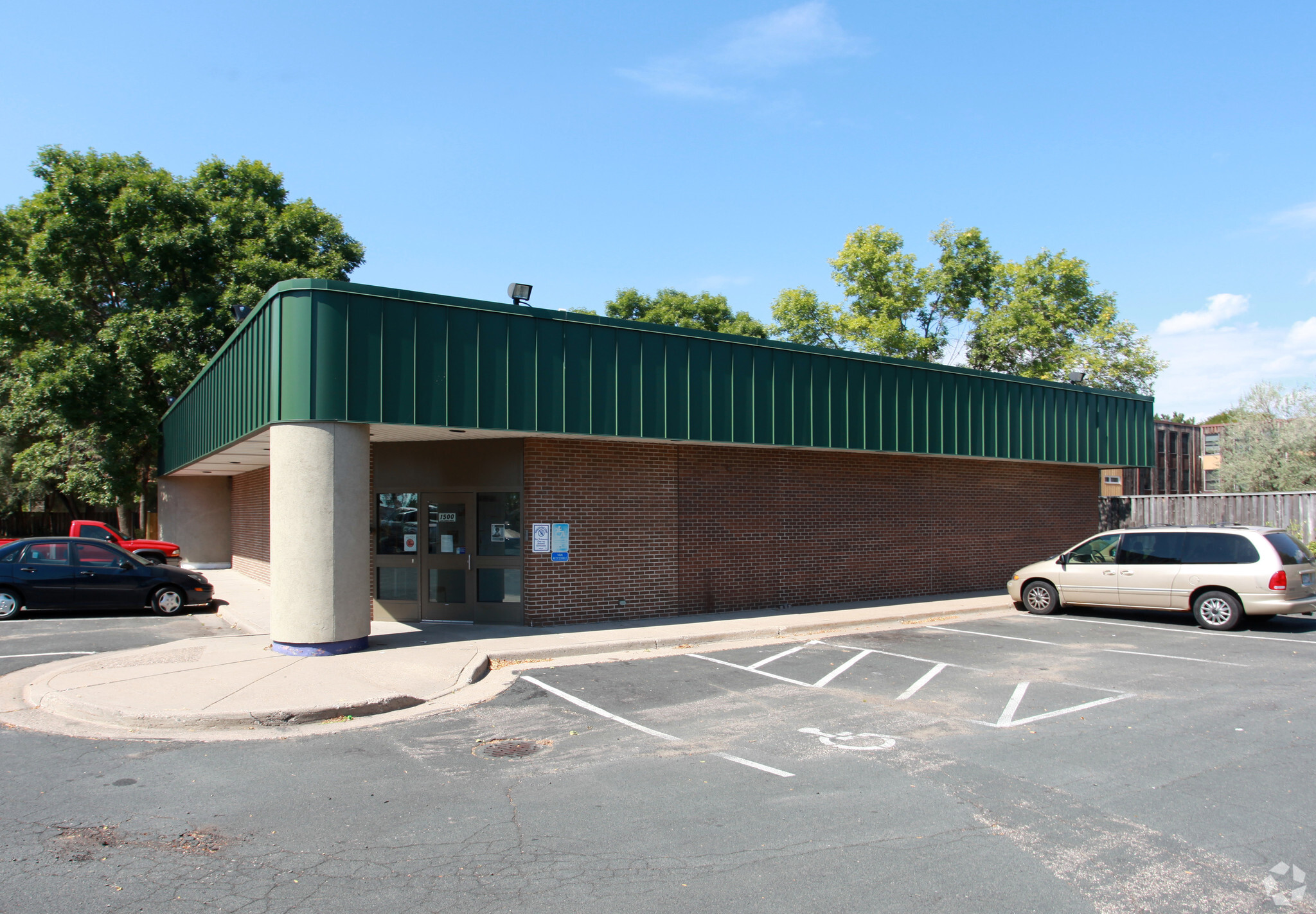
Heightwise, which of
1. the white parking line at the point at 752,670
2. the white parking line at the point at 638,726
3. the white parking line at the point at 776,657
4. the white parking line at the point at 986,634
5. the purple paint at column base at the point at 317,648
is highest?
the purple paint at column base at the point at 317,648

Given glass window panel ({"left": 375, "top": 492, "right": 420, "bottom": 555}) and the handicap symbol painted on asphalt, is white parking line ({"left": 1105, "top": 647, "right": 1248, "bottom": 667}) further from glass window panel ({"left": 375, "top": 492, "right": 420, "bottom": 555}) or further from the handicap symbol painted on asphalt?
glass window panel ({"left": 375, "top": 492, "right": 420, "bottom": 555})

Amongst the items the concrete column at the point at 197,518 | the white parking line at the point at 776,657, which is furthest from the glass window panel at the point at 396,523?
the concrete column at the point at 197,518

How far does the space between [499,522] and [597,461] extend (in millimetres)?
1891

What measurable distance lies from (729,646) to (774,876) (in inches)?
314

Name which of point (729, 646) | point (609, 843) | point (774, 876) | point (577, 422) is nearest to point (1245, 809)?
point (774, 876)

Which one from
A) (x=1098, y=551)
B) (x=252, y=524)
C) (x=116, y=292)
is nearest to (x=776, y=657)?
(x=1098, y=551)

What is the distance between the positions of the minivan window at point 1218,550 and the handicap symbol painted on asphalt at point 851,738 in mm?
9842

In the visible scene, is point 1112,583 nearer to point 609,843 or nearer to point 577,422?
A: point 577,422

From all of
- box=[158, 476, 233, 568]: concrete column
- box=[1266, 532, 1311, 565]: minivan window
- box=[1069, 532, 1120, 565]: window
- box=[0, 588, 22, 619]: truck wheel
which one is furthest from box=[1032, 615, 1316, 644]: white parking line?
box=[158, 476, 233, 568]: concrete column

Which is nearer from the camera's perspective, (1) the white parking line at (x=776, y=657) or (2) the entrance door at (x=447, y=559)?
(1) the white parking line at (x=776, y=657)

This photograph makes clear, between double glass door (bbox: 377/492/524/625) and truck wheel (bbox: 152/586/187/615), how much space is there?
4452 mm

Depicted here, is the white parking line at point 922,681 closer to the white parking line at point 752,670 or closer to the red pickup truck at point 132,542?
the white parking line at point 752,670

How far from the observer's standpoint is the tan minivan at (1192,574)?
45.6 ft

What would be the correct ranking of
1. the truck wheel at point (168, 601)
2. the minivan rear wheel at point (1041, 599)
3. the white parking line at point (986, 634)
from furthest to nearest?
the minivan rear wheel at point (1041, 599)
the truck wheel at point (168, 601)
the white parking line at point (986, 634)
